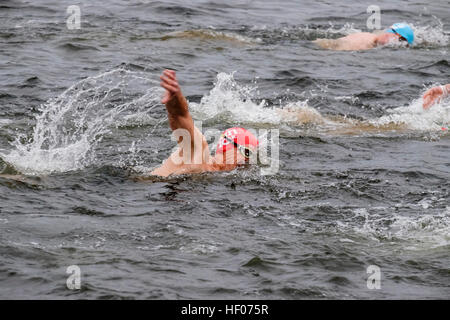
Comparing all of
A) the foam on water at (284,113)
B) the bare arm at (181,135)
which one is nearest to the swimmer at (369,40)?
the foam on water at (284,113)

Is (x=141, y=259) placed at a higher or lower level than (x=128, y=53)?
lower

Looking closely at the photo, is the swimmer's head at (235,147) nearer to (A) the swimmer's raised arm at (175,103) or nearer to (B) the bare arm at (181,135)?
(B) the bare arm at (181,135)

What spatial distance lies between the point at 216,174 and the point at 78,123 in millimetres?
3181

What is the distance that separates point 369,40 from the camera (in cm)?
1833

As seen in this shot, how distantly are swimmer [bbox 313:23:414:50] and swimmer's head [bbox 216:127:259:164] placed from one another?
8499 millimetres

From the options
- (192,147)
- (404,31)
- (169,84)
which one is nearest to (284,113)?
(192,147)

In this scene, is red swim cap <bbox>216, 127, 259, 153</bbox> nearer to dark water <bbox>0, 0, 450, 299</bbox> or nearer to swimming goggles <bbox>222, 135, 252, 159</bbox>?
swimming goggles <bbox>222, 135, 252, 159</bbox>

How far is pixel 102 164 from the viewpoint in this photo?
33.6 feet

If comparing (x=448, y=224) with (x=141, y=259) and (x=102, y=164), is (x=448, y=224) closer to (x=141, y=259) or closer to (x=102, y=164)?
(x=141, y=259)

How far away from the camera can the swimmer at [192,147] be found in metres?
8.41

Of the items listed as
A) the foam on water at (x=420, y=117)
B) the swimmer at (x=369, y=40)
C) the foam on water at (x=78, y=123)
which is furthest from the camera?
the swimmer at (x=369, y=40)

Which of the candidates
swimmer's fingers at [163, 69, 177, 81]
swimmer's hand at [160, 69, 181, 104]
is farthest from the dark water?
swimmer's fingers at [163, 69, 177, 81]

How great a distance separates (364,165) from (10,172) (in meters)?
4.39
